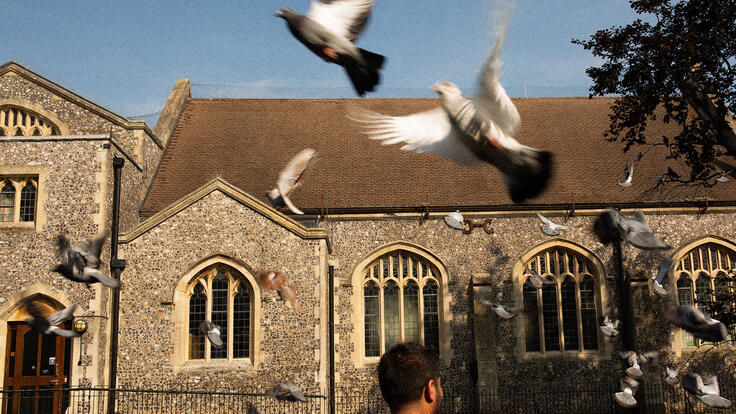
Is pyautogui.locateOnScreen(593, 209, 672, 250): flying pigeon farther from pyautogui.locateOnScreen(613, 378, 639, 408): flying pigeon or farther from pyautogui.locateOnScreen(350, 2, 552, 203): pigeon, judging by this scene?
pyautogui.locateOnScreen(613, 378, 639, 408): flying pigeon

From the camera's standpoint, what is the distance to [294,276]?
14648 millimetres

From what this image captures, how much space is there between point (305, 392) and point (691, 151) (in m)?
8.64

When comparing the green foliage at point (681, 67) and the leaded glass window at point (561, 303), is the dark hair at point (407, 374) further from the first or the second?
the leaded glass window at point (561, 303)

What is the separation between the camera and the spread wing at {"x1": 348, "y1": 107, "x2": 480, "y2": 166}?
4.20 meters

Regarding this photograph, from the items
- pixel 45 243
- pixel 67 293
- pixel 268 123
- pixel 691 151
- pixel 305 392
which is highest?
pixel 268 123

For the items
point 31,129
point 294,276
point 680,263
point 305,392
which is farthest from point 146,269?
point 680,263

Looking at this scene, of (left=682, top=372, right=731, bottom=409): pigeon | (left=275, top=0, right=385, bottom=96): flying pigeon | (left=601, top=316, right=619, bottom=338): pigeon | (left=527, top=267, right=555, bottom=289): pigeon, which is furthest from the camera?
(left=527, top=267, right=555, bottom=289): pigeon

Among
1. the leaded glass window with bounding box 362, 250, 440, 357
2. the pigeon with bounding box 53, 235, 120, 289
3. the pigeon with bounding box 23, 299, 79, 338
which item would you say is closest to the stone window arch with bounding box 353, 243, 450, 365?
the leaded glass window with bounding box 362, 250, 440, 357

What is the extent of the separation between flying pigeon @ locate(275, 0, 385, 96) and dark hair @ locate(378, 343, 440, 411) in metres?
1.32

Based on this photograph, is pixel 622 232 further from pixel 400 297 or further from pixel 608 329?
pixel 400 297

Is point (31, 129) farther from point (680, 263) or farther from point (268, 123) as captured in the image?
point (680, 263)

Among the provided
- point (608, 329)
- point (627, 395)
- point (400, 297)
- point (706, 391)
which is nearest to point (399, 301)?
point (400, 297)

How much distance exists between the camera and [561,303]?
56.3 feet

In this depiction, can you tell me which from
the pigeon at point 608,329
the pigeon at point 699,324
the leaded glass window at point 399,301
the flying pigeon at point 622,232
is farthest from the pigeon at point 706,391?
the leaded glass window at point 399,301
